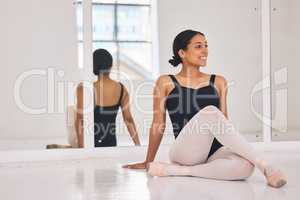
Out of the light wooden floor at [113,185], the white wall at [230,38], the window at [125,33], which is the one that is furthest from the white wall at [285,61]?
the window at [125,33]

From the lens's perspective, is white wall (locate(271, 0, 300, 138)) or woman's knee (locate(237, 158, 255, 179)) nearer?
woman's knee (locate(237, 158, 255, 179))

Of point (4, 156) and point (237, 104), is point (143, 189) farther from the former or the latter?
point (237, 104)

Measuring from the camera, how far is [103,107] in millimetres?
3502

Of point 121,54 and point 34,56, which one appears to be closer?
point 34,56

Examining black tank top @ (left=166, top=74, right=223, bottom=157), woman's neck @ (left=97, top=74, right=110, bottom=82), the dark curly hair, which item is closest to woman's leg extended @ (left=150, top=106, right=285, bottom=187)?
black tank top @ (left=166, top=74, right=223, bottom=157)

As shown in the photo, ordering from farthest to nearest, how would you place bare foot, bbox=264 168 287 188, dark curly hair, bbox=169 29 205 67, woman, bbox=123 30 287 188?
1. dark curly hair, bbox=169 29 205 67
2. woman, bbox=123 30 287 188
3. bare foot, bbox=264 168 287 188

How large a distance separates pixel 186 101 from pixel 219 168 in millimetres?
472

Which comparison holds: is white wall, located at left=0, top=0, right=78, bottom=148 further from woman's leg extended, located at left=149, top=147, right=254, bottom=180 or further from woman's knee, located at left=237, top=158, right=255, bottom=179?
woman's knee, located at left=237, top=158, right=255, bottom=179

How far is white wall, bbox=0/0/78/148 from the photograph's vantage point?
3.46 m

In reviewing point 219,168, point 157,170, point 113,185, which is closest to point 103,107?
point 157,170

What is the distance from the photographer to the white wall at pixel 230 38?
4055 mm

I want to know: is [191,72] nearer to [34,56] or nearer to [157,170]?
[157,170]

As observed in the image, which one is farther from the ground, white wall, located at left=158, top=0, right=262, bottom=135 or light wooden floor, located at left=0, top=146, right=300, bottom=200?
white wall, located at left=158, top=0, right=262, bottom=135

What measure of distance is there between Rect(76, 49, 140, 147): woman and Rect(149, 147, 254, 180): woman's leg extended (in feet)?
3.81
